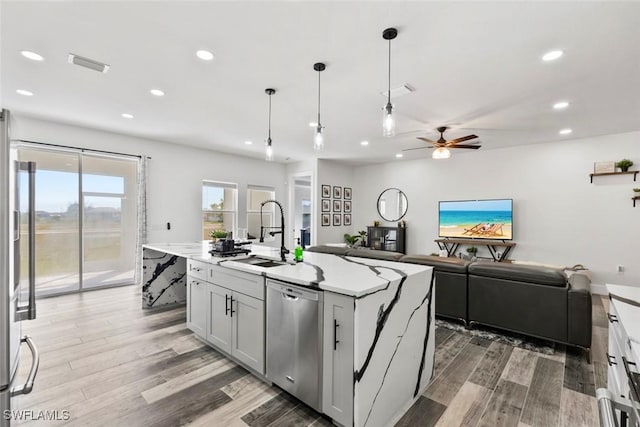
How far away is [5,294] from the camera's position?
3.83 feet

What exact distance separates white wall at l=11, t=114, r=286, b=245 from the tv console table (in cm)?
484

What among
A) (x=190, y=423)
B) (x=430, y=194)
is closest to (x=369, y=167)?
(x=430, y=194)

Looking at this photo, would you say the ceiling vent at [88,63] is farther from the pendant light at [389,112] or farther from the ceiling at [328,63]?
the pendant light at [389,112]

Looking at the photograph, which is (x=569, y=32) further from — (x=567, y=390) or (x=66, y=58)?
(x=66, y=58)

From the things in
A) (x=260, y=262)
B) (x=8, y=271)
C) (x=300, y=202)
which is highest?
(x=300, y=202)

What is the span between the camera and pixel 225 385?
7.32 feet

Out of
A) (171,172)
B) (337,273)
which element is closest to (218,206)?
(171,172)

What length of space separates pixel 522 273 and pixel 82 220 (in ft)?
20.9

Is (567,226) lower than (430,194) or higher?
lower

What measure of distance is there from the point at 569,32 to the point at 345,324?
2.73m

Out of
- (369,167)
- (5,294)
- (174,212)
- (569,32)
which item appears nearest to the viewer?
(5,294)

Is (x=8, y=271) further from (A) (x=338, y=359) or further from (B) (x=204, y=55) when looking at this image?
(B) (x=204, y=55)

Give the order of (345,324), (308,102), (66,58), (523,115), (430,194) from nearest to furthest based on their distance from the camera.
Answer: (345,324) < (66,58) < (308,102) < (523,115) < (430,194)

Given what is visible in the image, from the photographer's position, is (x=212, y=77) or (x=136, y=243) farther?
(x=136, y=243)
